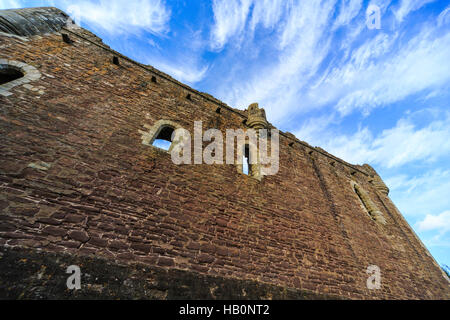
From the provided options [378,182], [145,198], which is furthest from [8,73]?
[378,182]

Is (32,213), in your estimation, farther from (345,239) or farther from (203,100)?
(345,239)

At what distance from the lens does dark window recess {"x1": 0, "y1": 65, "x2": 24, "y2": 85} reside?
13.7 ft

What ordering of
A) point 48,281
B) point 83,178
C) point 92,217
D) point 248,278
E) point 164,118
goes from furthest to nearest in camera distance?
point 164,118 → point 248,278 → point 83,178 → point 92,217 → point 48,281

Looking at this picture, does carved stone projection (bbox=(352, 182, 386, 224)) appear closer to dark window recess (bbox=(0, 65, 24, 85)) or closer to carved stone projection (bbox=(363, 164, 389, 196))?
carved stone projection (bbox=(363, 164, 389, 196))

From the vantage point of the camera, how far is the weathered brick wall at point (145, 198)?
3027 millimetres

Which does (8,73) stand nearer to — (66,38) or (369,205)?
(66,38)

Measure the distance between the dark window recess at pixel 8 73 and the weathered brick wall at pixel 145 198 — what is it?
1.16 ft

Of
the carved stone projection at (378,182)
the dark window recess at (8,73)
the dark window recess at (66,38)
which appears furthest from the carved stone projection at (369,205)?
the dark window recess at (8,73)

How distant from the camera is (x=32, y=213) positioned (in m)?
2.79

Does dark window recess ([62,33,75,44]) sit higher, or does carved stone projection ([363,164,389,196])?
dark window recess ([62,33,75,44])

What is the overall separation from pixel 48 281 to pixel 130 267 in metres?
0.95

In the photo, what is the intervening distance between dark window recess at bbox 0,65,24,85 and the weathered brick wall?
0.35m

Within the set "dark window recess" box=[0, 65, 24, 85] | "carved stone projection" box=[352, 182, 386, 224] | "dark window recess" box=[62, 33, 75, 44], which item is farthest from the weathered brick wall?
"carved stone projection" box=[352, 182, 386, 224]
